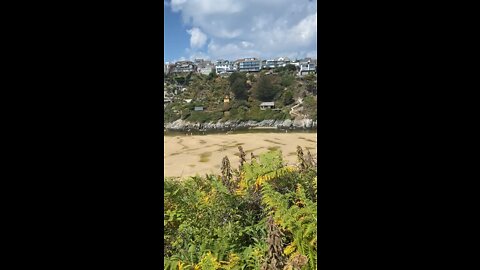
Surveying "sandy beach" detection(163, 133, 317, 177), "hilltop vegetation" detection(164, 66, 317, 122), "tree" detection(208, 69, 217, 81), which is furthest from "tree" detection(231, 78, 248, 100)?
"sandy beach" detection(163, 133, 317, 177)

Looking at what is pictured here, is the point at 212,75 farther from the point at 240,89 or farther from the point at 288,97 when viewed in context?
the point at 288,97

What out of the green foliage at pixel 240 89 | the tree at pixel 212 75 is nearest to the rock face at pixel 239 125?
the green foliage at pixel 240 89
